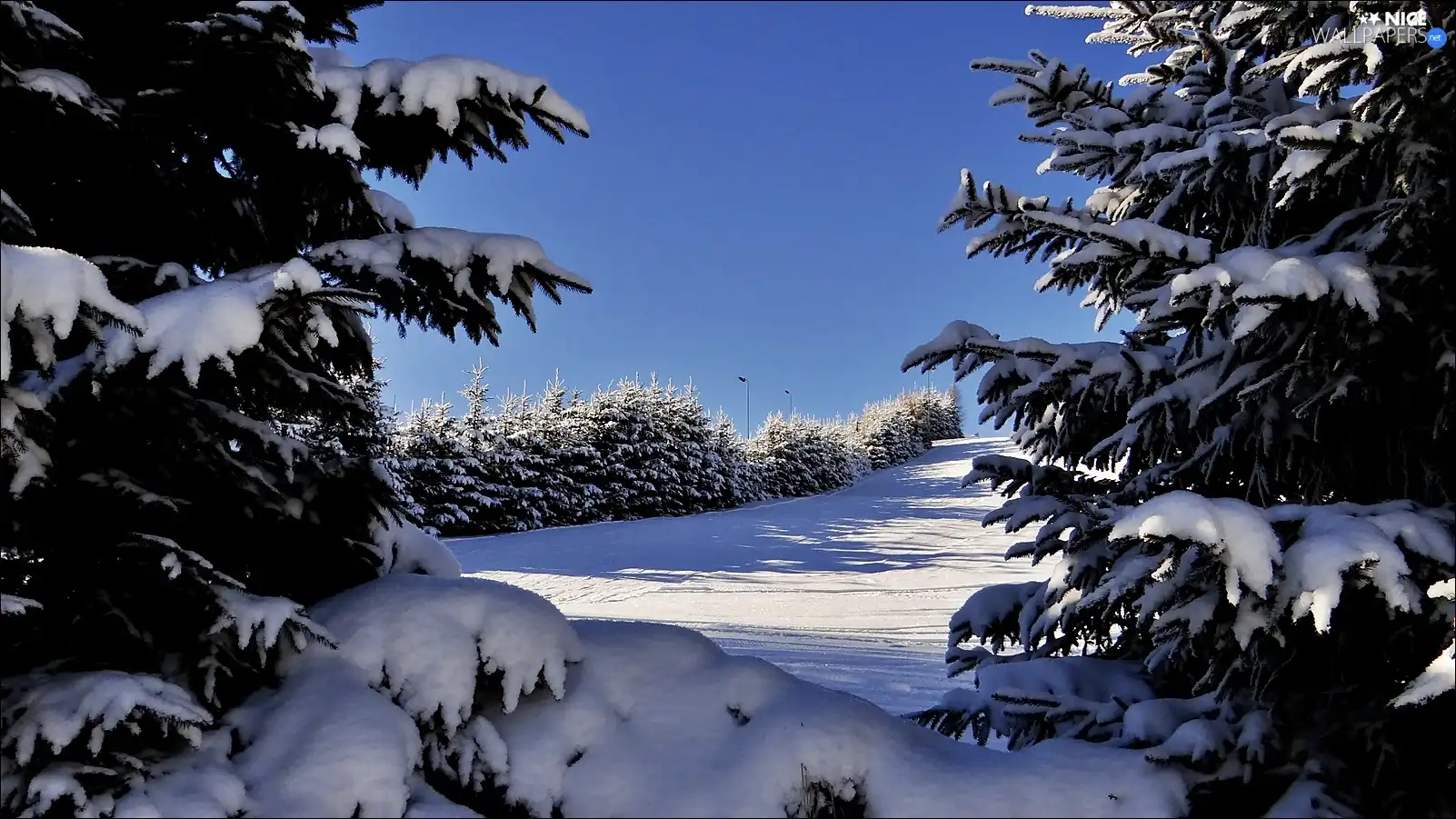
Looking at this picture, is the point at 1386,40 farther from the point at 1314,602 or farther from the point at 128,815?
the point at 128,815

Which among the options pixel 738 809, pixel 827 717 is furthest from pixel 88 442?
pixel 827 717

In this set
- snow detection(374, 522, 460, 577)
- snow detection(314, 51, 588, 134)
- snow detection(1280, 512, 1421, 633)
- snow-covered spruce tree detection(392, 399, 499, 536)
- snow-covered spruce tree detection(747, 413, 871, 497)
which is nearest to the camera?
snow detection(1280, 512, 1421, 633)

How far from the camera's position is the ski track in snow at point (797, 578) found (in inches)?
287

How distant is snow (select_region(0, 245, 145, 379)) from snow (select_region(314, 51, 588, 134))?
110 centimetres

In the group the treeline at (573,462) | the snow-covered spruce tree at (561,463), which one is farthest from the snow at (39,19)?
the snow-covered spruce tree at (561,463)

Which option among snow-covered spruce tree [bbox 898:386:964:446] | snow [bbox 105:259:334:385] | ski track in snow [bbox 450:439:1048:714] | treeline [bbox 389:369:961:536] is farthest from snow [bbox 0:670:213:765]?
snow-covered spruce tree [bbox 898:386:964:446]

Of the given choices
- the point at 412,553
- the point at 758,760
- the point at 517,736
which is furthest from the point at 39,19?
the point at 758,760

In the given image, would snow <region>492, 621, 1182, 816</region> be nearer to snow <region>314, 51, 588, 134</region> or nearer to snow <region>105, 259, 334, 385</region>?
snow <region>105, 259, 334, 385</region>

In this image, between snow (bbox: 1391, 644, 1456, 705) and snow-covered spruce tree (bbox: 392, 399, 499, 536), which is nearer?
snow (bbox: 1391, 644, 1456, 705)

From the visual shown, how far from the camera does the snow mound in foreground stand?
1.87 meters

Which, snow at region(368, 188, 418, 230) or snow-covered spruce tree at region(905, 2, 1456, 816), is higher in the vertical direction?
snow at region(368, 188, 418, 230)

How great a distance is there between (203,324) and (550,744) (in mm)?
1481

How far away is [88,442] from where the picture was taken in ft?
6.84

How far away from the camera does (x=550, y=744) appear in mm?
2170
